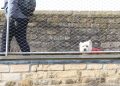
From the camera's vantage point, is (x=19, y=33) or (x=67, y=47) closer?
(x=19, y=33)

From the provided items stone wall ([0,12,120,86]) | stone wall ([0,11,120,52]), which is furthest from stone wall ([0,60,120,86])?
stone wall ([0,11,120,52])

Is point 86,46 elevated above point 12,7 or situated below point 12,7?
below

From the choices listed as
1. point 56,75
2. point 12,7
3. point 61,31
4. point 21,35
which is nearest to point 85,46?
point 56,75

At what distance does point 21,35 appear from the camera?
989 cm

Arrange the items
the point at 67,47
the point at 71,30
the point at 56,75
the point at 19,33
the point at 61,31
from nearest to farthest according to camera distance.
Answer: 1. the point at 56,75
2. the point at 19,33
3. the point at 67,47
4. the point at 71,30
5. the point at 61,31

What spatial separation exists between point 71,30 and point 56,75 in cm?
167

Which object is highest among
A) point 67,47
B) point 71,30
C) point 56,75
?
point 71,30

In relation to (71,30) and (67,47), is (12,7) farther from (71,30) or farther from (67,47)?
(71,30)

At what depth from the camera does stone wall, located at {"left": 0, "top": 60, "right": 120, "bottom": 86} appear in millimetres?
9734

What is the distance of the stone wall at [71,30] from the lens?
10633mm

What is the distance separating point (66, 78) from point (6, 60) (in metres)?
1.14

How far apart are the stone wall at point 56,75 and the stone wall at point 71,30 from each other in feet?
1.88

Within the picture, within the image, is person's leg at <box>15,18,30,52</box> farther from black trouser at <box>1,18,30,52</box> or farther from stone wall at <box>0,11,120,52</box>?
stone wall at <box>0,11,120,52</box>

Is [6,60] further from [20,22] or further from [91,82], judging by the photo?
[91,82]
